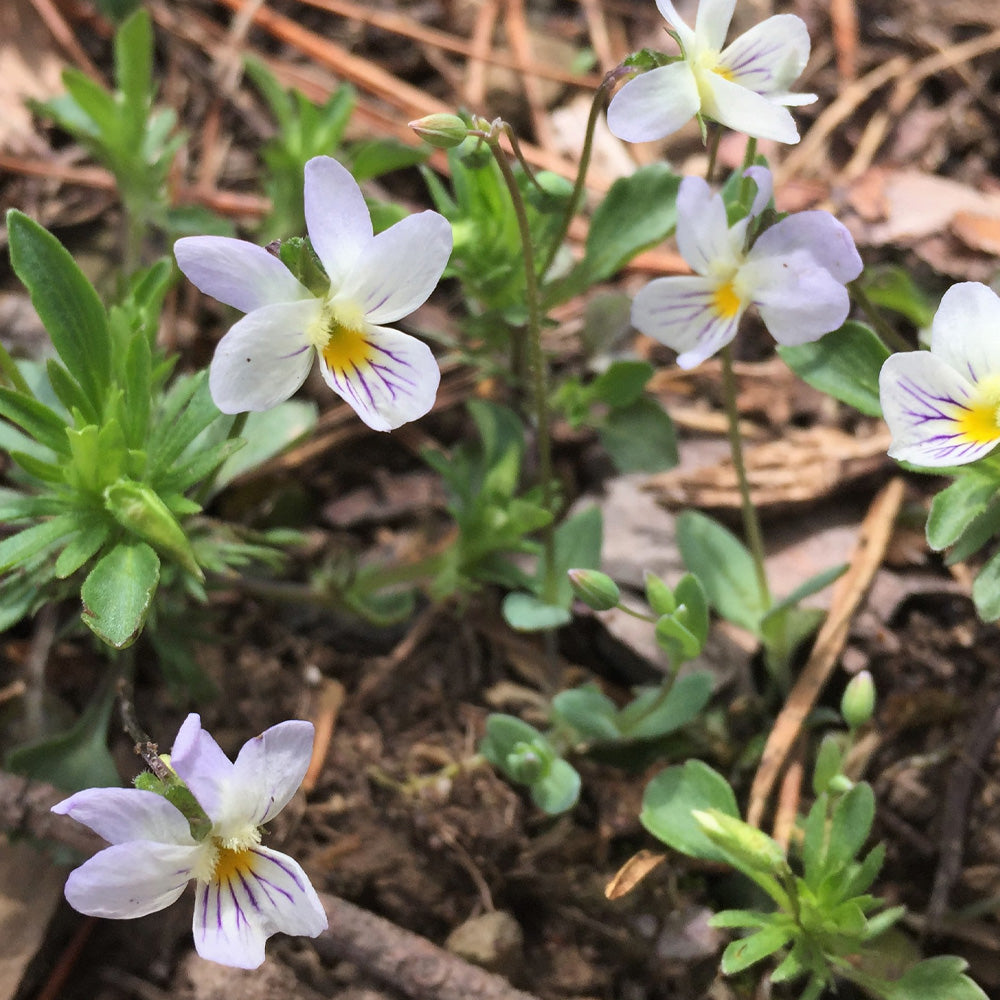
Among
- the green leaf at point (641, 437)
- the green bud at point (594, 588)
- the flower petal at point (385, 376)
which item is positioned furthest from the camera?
the green leaf at point (641, 437)

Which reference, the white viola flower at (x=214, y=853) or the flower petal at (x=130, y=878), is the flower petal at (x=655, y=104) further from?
the flower petal at (x=130, y=878)

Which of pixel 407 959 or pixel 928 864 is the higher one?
pixel 407 959

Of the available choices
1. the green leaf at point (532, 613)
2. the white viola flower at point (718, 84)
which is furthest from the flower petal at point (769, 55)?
the green leaf at point (532, 613)

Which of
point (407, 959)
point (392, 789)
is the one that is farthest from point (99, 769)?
point (407, 959)

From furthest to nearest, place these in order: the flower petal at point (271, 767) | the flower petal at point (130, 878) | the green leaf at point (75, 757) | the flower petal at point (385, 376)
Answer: the green leaf at point (75, 757)
the flower petal at point (385, 376)
the flower petal at point (271, 767)
the flower petal at point (130, 878)

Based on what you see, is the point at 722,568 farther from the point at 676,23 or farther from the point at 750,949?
the point at 676,23

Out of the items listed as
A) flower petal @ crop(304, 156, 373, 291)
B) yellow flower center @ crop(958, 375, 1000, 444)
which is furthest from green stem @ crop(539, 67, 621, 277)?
yellow flower center @ crop(958, 375, 1000, 444)

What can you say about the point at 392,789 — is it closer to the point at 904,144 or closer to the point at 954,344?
the point at 954,344
